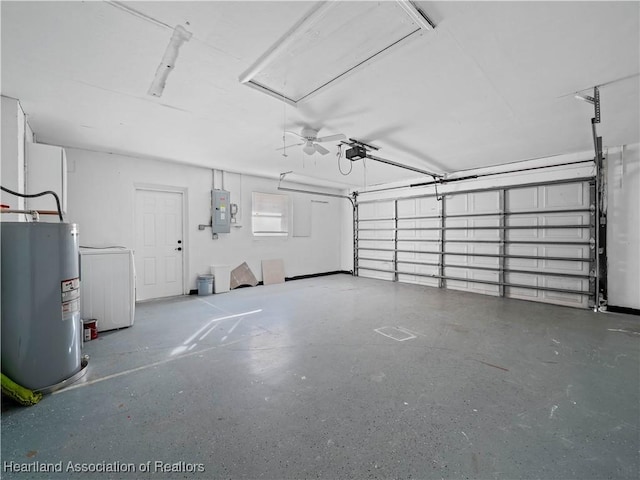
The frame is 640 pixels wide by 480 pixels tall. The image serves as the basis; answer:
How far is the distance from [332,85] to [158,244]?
15.4ft

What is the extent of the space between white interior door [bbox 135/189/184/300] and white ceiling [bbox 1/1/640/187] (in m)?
1.23

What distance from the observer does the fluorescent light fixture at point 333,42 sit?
5.82 feet

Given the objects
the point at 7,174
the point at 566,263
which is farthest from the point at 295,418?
the point at 566,263

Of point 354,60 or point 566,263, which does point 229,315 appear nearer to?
point 354,60

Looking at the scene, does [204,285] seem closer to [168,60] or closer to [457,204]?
[168,60]

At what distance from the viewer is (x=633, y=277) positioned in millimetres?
4453

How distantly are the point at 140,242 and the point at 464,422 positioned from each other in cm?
569

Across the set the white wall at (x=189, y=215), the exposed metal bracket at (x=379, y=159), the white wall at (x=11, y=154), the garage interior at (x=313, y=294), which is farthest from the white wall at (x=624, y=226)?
the white wall at (x=11, y=154)

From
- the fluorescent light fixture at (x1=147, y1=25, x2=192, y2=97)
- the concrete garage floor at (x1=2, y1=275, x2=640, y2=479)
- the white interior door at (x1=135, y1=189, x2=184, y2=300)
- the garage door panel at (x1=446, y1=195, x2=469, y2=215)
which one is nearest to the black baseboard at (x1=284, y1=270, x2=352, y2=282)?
the white interior door at (x1=135, y1=189, x2=184, y2=300)

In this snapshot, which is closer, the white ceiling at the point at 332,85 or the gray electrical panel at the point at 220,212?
the white ceiling at the point at 332,85

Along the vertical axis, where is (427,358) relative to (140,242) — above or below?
below

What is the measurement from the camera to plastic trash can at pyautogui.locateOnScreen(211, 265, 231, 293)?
603 cm

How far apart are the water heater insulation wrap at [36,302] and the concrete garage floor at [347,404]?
0.26 meters

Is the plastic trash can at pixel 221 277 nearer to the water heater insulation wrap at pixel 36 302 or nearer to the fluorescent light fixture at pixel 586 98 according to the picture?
the water heater insulation wrap at pixel 36 302
